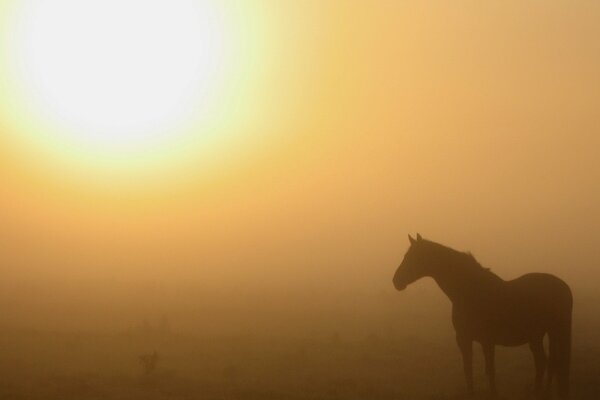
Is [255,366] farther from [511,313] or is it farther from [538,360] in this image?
[538,360]

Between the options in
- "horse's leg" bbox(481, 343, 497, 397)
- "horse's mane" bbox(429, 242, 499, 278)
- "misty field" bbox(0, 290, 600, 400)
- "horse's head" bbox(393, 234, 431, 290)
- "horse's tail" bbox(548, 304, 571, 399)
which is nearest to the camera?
"horse's leg" bbox(481, 343, 497, 397)

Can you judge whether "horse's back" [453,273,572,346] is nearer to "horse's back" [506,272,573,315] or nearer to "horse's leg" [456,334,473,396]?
"horse's back" [506,272,573,315]

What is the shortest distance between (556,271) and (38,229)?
7583 cm

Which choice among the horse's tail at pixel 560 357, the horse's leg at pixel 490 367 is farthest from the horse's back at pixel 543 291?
the horse's leg at pixel 490 367

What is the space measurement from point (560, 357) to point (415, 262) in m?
2.98

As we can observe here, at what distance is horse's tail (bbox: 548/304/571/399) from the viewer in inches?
563

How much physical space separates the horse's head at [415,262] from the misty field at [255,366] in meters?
2.25

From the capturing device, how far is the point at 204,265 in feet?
347

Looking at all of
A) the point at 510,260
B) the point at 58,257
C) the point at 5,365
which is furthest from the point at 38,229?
the point at 5,365

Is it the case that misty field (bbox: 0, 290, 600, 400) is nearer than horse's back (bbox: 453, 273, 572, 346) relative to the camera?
No

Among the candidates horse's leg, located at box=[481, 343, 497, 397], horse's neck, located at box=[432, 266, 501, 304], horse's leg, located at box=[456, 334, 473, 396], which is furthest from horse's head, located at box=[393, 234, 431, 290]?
horse's leg, located at box=[481, 343, 497, 397]

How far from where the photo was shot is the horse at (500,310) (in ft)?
46.3

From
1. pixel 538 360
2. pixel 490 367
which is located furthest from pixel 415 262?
pixel 538 360

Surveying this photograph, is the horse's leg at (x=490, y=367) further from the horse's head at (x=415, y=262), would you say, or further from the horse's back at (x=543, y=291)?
the horse's head at (x=415, y=262)
